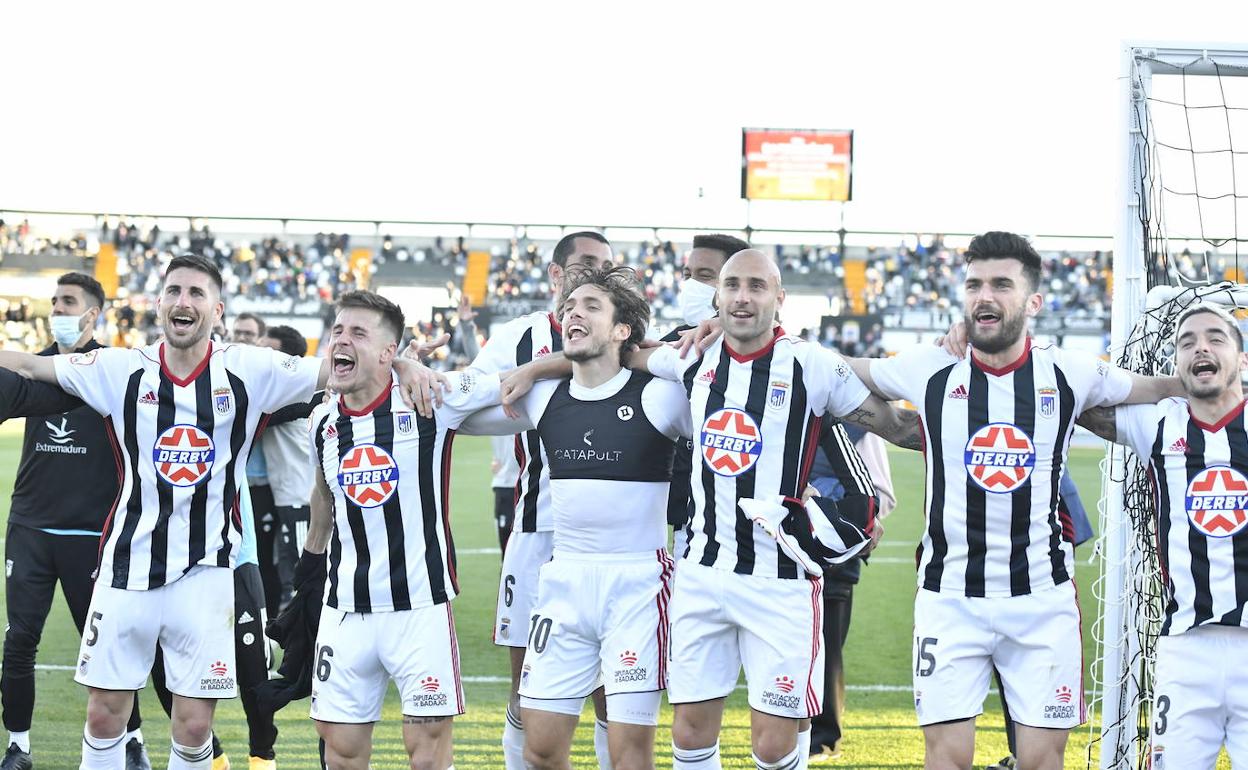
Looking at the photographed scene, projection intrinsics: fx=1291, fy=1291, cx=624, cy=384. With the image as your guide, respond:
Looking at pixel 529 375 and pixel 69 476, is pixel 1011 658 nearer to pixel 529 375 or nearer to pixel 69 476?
pixel 529 375

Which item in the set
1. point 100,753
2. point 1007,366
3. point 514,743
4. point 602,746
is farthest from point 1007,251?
point 100,753

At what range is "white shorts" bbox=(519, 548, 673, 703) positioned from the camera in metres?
4.88

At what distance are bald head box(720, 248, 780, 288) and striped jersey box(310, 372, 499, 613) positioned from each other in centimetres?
122

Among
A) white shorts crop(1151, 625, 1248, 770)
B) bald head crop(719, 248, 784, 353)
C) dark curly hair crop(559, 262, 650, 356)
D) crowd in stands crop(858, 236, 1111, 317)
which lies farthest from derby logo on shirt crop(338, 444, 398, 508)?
crowd in stands crop(858, 236, 1111, 317)

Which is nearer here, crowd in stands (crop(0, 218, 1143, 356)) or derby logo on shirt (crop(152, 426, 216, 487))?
derby logo on shirt (crop(152, 426, 216, 487))

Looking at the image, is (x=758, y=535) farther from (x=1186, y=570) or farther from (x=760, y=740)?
(x=1186, y=570)

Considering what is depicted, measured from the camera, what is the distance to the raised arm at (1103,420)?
486 cm

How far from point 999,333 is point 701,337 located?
113 centimetres

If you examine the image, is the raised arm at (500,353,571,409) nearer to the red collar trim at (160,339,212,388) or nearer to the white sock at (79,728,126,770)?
the red collar trim at (160,339,212,388)

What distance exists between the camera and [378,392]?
5066 millimetres

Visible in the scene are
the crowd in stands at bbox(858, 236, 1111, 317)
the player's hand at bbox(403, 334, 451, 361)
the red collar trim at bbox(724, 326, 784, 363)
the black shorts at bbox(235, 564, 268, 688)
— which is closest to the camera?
the red collar trim at bbox(724, 326, 784, 363)

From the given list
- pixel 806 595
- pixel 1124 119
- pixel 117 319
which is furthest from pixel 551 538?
pixel 117 319

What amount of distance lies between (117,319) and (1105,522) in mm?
37251

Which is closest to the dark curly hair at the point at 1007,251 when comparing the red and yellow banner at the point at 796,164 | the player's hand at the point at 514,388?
the player's hand at the point at 514,388
